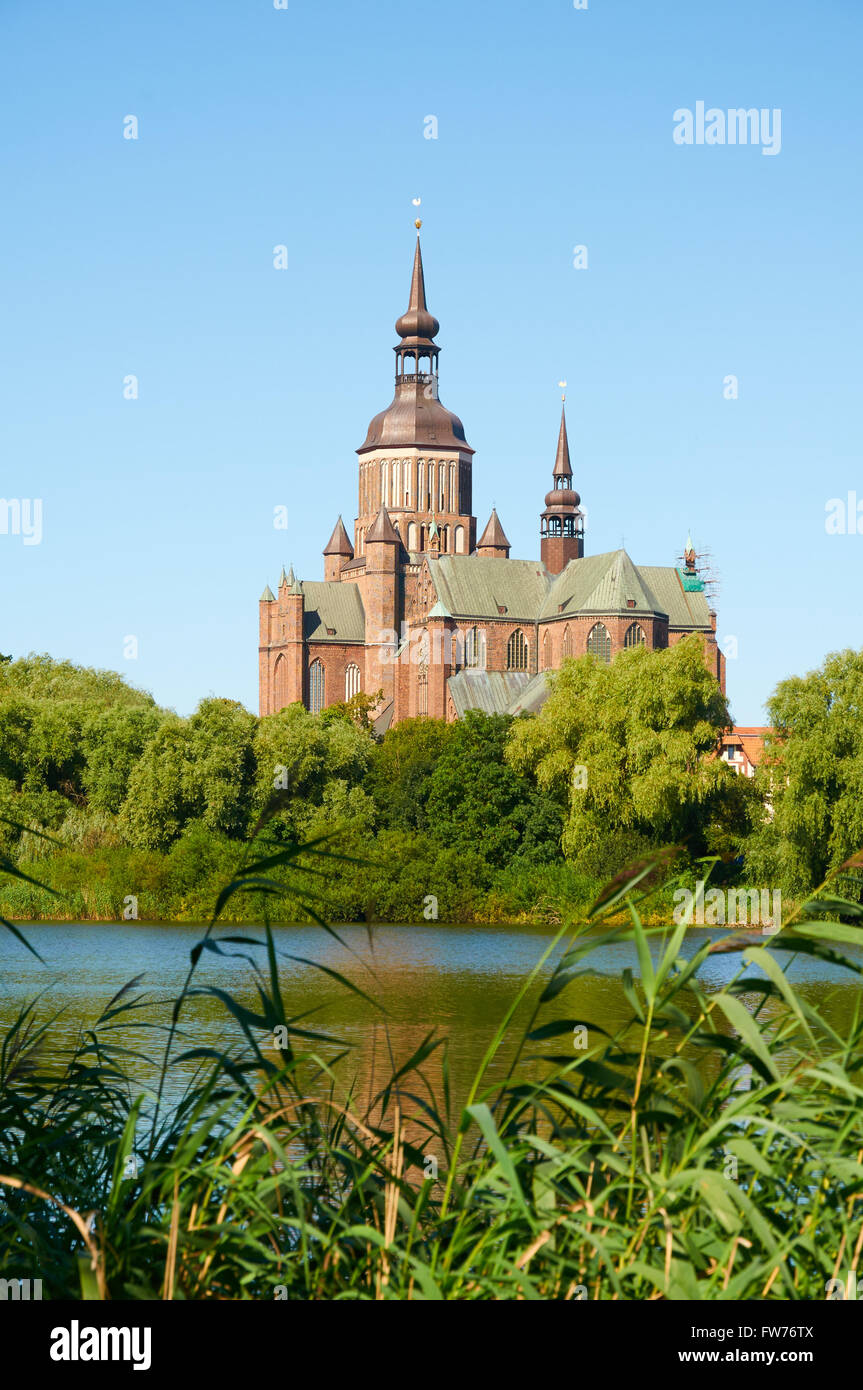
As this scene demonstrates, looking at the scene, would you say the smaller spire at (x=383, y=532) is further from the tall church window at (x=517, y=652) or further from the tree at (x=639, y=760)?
the tree at (x=639, y=760)

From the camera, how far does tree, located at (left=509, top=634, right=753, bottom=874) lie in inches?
1602

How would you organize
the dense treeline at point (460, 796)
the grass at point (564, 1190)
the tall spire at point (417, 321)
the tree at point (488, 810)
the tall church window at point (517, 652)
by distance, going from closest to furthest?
1. the grass at point (564, 1190)
2. the dense treeline at point (460, 796)
3. the tree at point (488, 810)
4. the tall church window at point (517, 652)
5. the tall spire at point (417, 321)

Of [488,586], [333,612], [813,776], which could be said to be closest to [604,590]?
[488,586]

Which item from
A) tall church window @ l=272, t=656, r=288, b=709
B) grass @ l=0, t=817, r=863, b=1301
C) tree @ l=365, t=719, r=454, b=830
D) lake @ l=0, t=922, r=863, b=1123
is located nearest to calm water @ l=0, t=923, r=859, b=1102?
lake @ l=0, t=922, r=863, b=1123

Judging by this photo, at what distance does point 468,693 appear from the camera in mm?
80688

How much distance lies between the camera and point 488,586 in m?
91.6

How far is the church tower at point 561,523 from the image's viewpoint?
9688 cm

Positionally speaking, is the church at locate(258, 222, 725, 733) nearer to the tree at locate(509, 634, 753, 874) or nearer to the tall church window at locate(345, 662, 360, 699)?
the tall church window at locate(345, 662, 360, 699)

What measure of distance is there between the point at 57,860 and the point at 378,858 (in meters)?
7.19

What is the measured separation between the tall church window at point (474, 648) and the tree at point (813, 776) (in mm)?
52053

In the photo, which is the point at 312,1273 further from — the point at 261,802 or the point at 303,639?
the point at 303,639

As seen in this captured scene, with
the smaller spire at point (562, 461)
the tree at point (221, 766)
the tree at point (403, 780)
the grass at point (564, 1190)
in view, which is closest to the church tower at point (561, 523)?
the smaller spire at point (562, 461)

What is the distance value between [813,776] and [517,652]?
183ft
